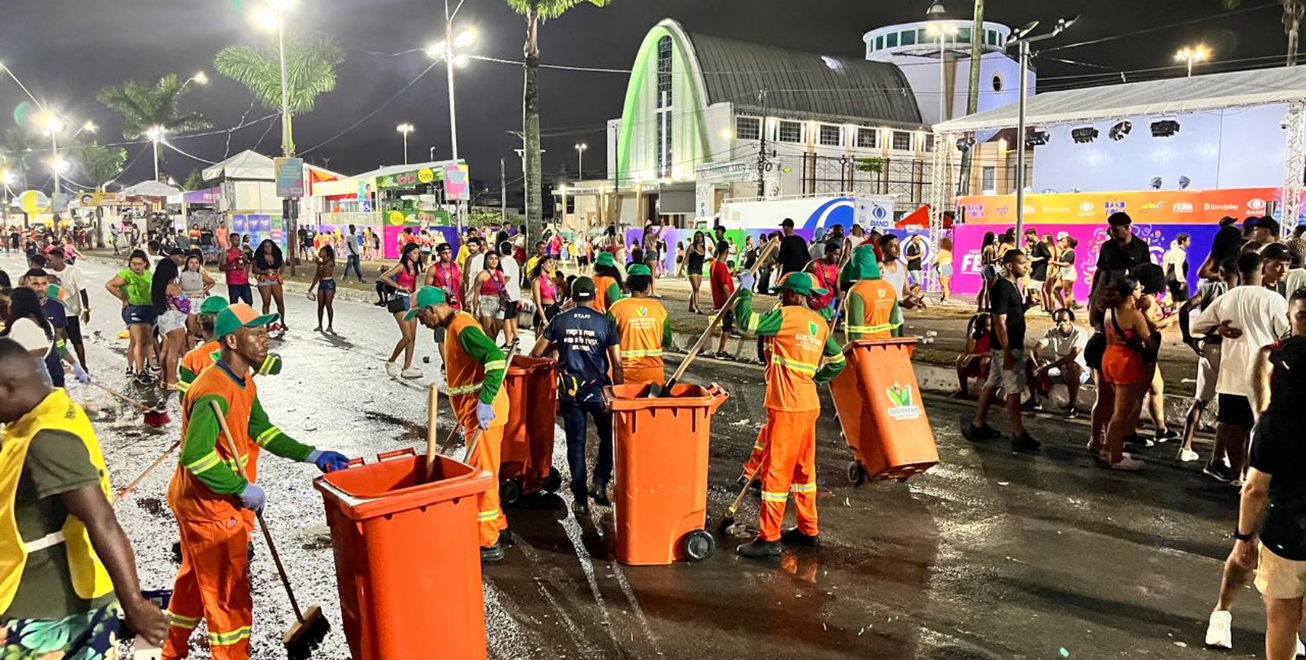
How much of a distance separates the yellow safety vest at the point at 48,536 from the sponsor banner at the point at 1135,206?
22.2 m

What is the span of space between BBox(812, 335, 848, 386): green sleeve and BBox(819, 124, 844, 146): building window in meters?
46.1

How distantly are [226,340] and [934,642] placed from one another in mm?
3521

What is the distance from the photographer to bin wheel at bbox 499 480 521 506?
20.9 ft

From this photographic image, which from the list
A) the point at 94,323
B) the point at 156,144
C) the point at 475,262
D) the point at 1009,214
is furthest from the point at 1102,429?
the point at 156,144

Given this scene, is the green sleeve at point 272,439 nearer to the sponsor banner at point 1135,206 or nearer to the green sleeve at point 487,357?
the green sleeve at point 487,357

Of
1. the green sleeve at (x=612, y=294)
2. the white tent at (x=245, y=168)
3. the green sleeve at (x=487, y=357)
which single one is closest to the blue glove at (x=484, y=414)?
the green sleeve at (x=487, y=357)

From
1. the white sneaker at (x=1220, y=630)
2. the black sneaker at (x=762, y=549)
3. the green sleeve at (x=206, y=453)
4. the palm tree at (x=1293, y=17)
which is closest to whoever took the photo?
the green sleeve at (x=206, y=453)

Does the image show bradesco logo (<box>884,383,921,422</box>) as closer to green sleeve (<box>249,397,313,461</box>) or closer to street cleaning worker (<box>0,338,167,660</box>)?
green sleeve (<box>249,397,313,461</box>)

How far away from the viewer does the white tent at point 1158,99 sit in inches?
701

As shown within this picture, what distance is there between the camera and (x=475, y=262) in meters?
12.4

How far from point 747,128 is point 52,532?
4651 cm

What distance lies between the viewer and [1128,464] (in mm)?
7176

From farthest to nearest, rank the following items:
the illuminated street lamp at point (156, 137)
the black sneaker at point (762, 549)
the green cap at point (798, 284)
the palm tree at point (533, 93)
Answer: the illuminated street lamp at point (156, 137)
the palm tree at point (533, 93)
the green cap at point (798, 284)
the black sneaker at point (762, 549)

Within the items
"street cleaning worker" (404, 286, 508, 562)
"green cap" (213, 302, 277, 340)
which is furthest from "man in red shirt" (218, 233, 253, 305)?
"green cap" (213, 302, 277, 340)
